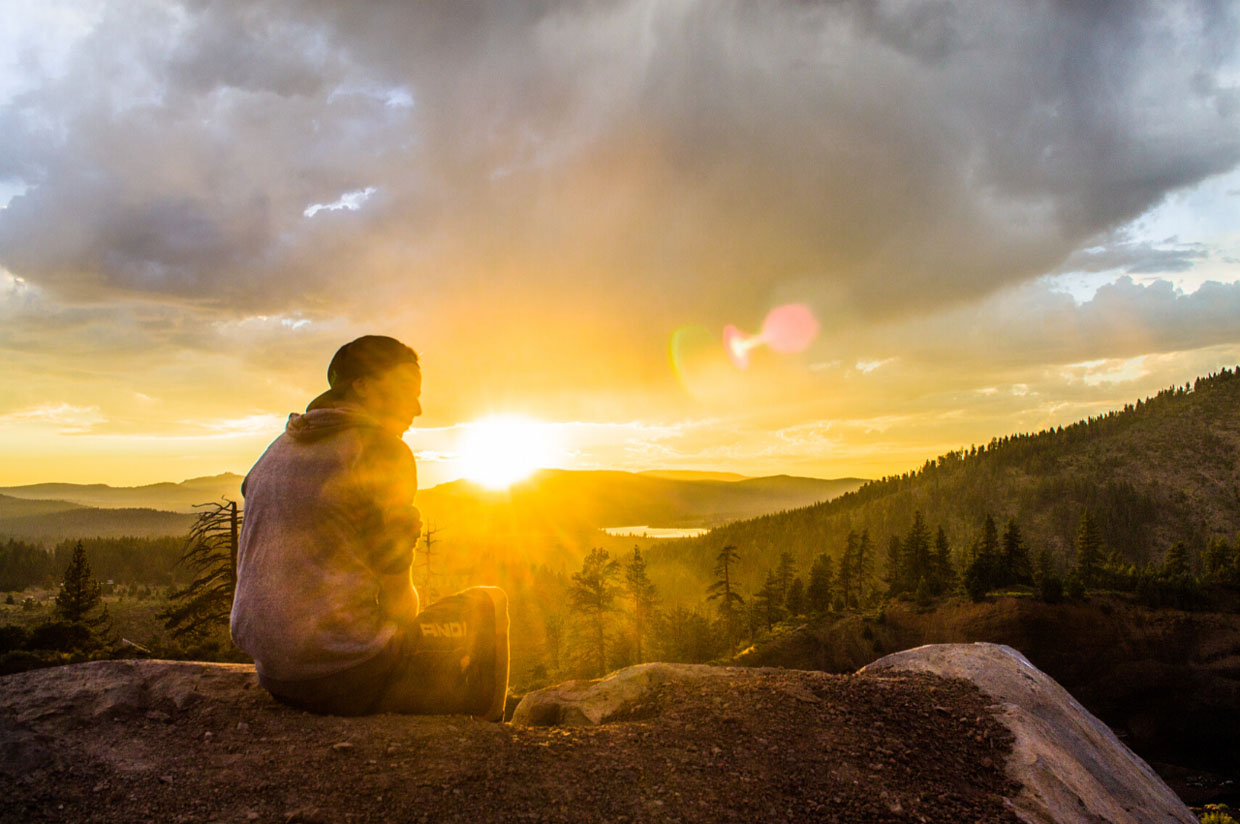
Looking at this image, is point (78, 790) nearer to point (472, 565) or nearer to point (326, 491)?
point (326, 491)

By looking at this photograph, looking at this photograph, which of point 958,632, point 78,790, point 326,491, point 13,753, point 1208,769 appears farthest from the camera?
point 1208,769

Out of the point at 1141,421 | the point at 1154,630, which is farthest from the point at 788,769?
the point at 1141,421

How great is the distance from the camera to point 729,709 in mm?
5562

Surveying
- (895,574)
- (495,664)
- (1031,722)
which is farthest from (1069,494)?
(495,664)

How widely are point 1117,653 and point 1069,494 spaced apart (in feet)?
435

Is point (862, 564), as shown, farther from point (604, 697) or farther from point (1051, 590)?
point (604, 697)

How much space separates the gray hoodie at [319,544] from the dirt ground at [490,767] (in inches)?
24.8

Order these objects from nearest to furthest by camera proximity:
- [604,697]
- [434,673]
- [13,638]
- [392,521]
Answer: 1. [392,521]
2. [434,673]
3. [604,697]
4. [13,638]

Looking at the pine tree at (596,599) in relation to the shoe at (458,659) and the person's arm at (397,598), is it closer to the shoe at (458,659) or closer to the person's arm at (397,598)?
the shoe at (458,659)

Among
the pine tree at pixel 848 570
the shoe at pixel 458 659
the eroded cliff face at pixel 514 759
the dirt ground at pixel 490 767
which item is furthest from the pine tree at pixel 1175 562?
the shoe at pixel 458 659

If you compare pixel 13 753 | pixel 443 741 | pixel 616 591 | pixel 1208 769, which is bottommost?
pixel 1208 769

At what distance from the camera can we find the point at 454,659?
4.94 m

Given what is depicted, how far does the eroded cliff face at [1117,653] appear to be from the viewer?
4278 cm

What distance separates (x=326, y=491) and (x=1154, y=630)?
64.1 m
